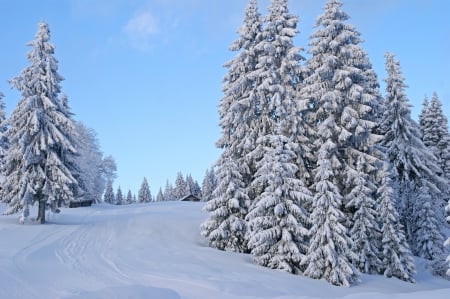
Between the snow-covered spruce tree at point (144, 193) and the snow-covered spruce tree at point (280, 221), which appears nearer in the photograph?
the snow-covered spruce tree at point (280, 221)

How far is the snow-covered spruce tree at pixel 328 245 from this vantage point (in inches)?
727

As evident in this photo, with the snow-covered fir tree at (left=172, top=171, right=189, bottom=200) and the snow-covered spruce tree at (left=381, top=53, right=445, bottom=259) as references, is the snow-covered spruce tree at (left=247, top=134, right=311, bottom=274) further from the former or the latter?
the snow-covered fir tree at (left=172, top=171, right=189, bottom=200)

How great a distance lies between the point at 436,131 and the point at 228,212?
27509mm

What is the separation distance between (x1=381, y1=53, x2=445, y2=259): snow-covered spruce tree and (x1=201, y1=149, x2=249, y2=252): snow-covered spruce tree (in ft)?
43.4

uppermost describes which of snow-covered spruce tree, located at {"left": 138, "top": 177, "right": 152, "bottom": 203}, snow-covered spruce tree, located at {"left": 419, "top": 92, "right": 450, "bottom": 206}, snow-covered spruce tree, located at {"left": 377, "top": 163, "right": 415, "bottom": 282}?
snow-covered spruce tree, located at {"left": 419, "top": 92, "right": 450, "bottom": 206}

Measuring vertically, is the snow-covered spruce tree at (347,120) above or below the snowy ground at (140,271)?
above

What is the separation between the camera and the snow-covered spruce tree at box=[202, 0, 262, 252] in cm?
2295

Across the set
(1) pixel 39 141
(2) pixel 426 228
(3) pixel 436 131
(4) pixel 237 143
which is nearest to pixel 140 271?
(4) pixel 237 143

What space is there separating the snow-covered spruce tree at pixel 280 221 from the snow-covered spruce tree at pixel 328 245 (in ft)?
2.22

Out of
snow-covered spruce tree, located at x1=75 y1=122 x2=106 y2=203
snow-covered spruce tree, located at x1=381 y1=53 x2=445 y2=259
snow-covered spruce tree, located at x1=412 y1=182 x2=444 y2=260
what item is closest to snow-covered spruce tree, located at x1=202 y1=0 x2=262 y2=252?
snow-covered spruce tree, located at x1=381 y1=53 x2=445 y2=259

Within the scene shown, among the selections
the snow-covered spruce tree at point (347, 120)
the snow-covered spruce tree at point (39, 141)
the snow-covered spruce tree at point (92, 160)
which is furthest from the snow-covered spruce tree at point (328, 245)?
the snow-covered spruce tree at point (92, 160)

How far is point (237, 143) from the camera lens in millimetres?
25656

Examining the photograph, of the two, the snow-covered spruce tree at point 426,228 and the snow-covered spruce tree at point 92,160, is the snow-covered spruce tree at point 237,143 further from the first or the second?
the snow-covered spruce tree at point 92,160

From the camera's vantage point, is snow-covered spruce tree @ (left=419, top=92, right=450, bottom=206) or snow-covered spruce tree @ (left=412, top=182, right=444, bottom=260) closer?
snow-covered spruce tree @ (left=412, top=182, right=444, bottom=260)
